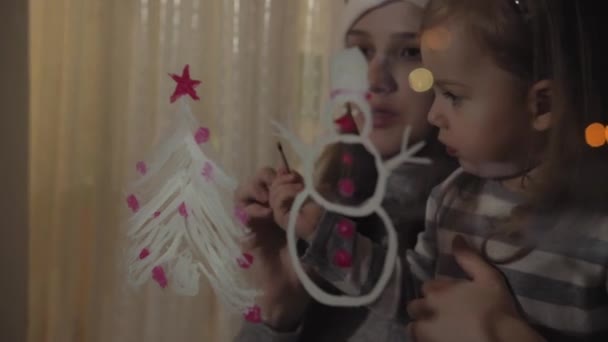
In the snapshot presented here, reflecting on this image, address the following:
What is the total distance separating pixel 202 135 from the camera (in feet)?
3.40

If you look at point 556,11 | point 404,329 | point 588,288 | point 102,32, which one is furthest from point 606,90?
point 102,32

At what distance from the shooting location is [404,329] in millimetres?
944

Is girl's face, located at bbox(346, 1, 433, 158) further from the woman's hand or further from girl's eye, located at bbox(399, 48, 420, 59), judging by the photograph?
the woman's hand

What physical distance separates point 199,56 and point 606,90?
0.58m

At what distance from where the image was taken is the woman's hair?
87 cm

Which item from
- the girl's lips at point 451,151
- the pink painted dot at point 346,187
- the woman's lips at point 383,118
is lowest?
the pink painted dot at point 346,187

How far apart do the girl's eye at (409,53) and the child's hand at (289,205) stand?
229 millimetres

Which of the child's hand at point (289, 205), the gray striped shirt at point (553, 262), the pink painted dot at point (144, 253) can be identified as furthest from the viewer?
the pink painted dot at point (144, 253)

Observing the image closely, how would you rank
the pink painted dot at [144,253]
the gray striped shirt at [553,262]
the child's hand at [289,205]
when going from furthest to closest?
1. the pink painted dot at [144,253]
2. the child's hand at [289,205]
3. the gray striped shirt at [553,262]

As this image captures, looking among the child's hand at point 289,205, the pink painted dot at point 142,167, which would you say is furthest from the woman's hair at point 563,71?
the pink painted dot at point 142,167

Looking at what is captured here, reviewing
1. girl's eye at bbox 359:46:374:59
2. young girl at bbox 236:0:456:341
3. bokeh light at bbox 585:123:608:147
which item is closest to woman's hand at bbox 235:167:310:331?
young girl at bbox 236:0:456:341

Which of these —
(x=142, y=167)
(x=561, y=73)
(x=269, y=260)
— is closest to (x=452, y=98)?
(x=561, y=73)

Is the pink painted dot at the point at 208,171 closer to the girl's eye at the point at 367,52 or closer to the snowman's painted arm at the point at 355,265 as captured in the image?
the snowman's painted arm at the point at 355,265

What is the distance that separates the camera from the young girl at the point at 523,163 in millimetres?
867
